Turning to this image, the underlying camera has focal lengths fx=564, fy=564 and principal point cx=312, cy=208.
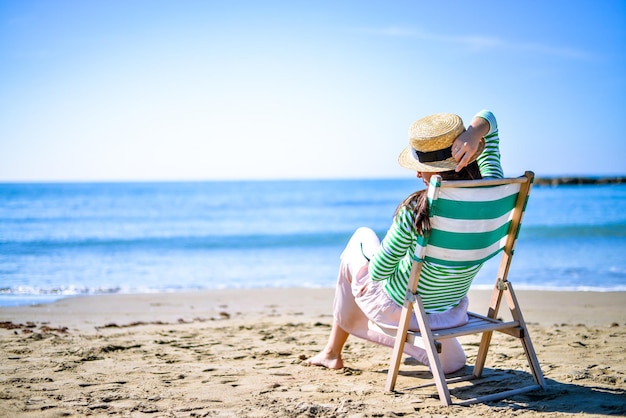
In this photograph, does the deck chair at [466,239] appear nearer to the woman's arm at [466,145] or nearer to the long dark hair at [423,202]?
the long dark hair at [423,202]

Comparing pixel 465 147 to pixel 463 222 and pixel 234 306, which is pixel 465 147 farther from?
pixel 234 306

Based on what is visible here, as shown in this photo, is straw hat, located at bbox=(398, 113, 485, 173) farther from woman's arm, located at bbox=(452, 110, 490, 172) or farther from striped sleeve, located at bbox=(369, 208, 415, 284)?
striped sleeve, located at bbox=(369, 208, 415, 284)

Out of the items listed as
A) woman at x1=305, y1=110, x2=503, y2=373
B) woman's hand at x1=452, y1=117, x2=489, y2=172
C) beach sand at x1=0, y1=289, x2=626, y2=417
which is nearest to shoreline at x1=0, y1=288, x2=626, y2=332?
beach sand at x1=0, y1=289, x2=626, y2=417

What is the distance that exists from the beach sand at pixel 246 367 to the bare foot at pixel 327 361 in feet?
0.18

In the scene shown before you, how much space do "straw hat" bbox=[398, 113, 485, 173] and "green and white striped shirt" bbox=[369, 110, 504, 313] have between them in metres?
0.29

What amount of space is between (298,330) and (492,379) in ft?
7.25

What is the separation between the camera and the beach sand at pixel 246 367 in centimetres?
309

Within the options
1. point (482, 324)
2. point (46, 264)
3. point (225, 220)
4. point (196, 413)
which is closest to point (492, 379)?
point (482, 324)

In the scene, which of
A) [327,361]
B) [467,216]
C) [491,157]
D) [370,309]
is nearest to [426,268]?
[467,216]

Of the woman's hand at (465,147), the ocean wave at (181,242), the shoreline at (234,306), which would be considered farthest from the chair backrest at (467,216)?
the ocean wave at (181,242)

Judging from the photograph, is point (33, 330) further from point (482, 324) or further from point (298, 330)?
point (482, 324)

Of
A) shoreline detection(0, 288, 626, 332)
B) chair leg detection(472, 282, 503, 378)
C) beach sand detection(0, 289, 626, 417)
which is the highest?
chair leg detection(472, 282, 503, 378)

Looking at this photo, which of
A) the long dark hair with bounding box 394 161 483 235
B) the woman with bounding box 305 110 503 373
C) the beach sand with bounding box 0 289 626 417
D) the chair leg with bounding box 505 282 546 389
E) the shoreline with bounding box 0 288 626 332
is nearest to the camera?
the long dark hair with bounding box 394 161 483 235

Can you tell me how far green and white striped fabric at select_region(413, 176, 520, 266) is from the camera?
284 cm
